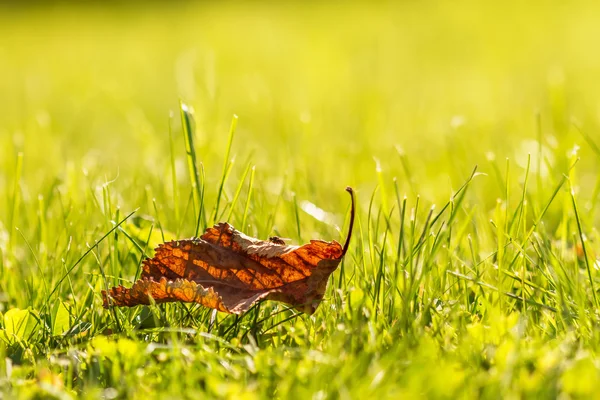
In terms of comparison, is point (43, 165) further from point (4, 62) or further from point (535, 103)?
point (4, 62)

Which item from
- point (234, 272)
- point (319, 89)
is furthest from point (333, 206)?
point (319, 89)

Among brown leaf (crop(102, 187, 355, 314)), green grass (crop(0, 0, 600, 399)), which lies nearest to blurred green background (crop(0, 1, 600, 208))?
green grass (crop(0, 0, 600, 399))

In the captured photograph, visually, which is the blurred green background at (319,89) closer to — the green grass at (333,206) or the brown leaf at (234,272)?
the green grass at (333,206)

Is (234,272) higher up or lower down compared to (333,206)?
higher up

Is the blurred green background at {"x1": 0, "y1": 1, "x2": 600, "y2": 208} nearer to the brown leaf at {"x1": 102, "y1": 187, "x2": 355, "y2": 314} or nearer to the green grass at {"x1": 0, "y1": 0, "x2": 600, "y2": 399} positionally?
the green grass at {"x1": 0, "y1": 0, "x2": 600, "y2": 399}

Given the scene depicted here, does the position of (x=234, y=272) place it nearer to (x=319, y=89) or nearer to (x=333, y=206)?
(x=333, y=206)

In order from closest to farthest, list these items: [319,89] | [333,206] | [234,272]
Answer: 1. [234,272]
2. [333,206]
3. [319,89]

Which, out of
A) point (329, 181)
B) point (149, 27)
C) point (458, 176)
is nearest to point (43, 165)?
point (329, 181)

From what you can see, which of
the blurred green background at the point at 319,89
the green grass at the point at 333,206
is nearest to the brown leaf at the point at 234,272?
the green grass at the point at 333,206
